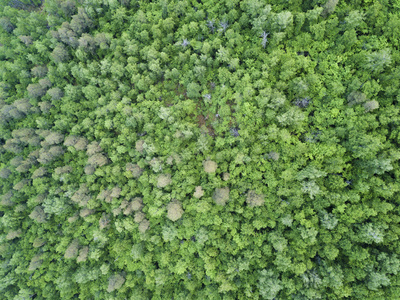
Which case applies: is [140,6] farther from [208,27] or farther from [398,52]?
[398,52]

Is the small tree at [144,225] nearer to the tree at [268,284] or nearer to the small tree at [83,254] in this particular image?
the small tree at [83,254]

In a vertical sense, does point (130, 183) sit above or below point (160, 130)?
below

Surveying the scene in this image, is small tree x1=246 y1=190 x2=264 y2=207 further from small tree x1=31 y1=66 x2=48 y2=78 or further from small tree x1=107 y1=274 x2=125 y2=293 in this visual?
small tree x1=31 y1=66 x2=48 y2=78

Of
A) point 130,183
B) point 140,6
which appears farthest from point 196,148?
point 140,6

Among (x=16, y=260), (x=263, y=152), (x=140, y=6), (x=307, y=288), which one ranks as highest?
(x=140, y=6)

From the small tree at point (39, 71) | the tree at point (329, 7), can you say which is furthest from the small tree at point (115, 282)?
the tree at point (329, 7)

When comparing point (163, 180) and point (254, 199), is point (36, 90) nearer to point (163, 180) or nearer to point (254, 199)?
point (163, 180)

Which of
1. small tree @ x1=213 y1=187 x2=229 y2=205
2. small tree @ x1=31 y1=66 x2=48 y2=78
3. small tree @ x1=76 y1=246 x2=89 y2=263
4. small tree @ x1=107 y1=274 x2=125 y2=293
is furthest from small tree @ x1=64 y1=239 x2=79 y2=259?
small tree @ x1=31 y1=66 x2=48 y2=78

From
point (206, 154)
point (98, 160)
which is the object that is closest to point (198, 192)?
point (206, 154)
